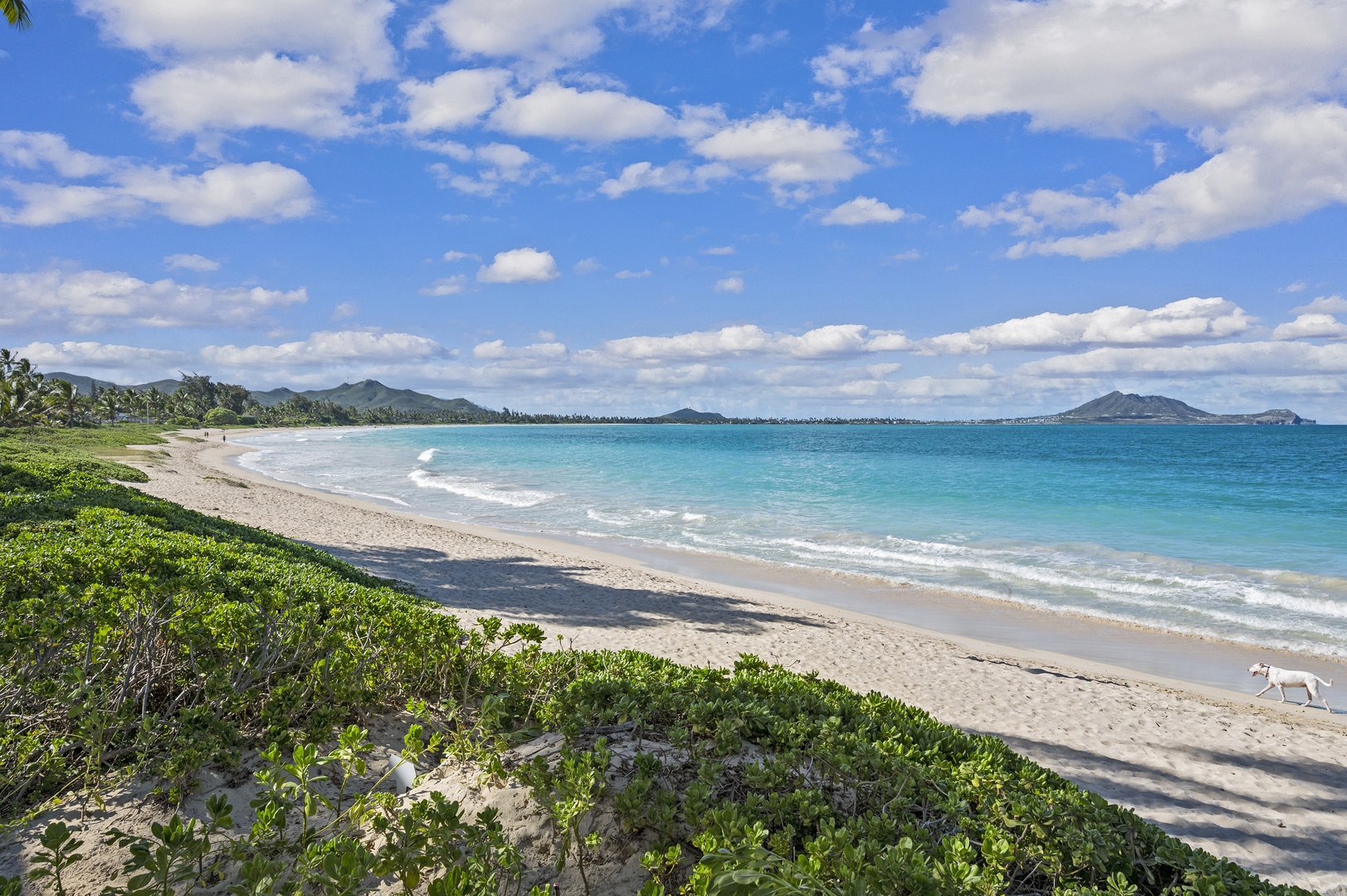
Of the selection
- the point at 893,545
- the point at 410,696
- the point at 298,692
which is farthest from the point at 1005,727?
the point at 893,545

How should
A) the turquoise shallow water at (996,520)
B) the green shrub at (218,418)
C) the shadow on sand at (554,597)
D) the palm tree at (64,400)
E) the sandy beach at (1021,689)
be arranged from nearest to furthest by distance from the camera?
the sandy beach at (1021,689) < the shadow on sand at (554,597) < the turquoise shallow water at (996,520) < the palm tree at (64,400) < the green shrub at (218,418)

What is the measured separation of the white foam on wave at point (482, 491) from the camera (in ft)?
106

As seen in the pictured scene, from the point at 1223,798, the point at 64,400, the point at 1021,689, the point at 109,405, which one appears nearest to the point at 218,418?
the point at 109,405

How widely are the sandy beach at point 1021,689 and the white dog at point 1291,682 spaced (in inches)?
9.0

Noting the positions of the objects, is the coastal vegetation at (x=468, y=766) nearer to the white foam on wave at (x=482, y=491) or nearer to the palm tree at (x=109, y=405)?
the white foam on wave at (x=482, y=491)

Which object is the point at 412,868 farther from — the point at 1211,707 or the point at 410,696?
the point at 1211,707

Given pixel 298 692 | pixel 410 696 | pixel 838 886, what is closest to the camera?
pixel 838 886

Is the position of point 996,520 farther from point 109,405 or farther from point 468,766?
point 109,405

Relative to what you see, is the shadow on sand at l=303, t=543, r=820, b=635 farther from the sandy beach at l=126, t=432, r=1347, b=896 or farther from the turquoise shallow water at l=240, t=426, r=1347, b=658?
the turquoise shallow water at l=240, t=426, r=1347, b=658

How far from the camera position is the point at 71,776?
3301mm

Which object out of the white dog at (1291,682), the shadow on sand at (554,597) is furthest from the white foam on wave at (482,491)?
the white dog at (1291,682)

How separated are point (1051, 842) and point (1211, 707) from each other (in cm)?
886

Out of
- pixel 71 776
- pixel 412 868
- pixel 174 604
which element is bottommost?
pixel 71 776

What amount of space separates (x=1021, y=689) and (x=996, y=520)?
61.2 feet
